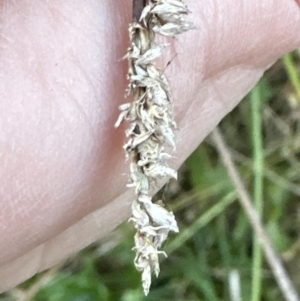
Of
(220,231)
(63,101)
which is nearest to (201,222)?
(220,231)

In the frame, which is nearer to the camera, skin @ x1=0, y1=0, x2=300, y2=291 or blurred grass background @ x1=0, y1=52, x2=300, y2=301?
skin @ x1=0, y1=0, x2=300, y2=291

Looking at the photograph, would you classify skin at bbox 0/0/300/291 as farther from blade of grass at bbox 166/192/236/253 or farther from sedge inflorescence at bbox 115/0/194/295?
blade of grass at bbox 166/192/236/253

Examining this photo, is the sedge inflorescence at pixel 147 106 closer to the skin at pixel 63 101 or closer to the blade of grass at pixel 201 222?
the skin at pixel 63 101

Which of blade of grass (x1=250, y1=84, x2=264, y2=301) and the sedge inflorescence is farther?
blade of grass (x1=250, y1=84, x2=264, y2=301)

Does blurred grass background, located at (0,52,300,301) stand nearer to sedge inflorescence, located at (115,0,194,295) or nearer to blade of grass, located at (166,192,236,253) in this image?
blade of grass, located at (166,192,236,253)

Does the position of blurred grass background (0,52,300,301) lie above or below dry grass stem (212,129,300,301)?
above

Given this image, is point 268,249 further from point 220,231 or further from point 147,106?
point 147,106

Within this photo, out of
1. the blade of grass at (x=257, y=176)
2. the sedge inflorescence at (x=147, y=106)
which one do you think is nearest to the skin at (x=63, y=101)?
the sedge inflorescence at (x=147, y=106)

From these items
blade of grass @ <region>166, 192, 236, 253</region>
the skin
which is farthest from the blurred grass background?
the skin
